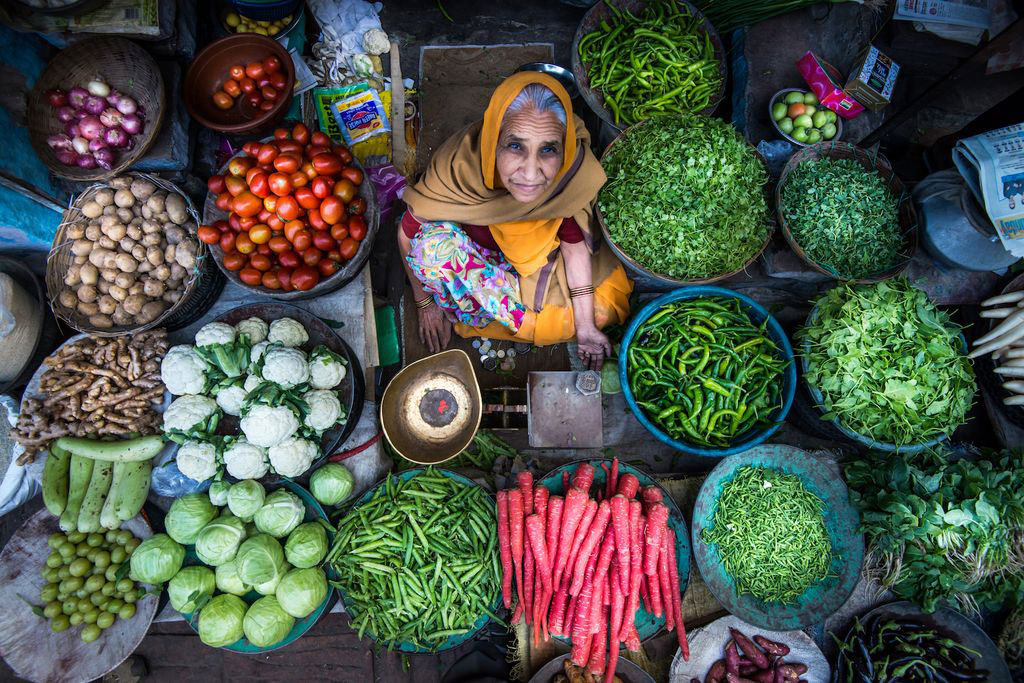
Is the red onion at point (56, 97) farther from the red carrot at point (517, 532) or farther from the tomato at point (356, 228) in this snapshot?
the red carrot at point (517, 532)

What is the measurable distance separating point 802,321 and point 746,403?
2.85 ft

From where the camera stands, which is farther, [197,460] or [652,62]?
[652,62]

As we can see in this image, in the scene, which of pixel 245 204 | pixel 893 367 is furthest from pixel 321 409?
pixel 893 367

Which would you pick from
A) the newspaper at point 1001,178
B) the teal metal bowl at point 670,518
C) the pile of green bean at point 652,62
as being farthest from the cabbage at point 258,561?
the newspaper at point 1001,178

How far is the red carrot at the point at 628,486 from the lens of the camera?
2635mm

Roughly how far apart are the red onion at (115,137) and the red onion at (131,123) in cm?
3

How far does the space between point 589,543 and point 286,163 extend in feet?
8.20

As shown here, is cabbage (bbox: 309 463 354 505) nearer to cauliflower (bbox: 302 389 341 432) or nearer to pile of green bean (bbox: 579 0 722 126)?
cauliflower (bbox: 302 389 341 432)

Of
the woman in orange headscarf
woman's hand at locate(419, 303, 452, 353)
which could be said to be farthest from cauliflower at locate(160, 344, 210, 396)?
woman's hand at locate(419, 303, 452, 353)

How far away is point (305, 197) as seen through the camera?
2.49 m

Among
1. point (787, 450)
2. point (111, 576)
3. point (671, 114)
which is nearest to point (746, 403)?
point (787, 450)

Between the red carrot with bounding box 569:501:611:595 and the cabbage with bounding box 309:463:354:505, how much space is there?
51.6 inches

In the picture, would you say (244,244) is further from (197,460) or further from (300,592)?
(300,592)

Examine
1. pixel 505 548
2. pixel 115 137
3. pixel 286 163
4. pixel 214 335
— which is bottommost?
pixel 505 548
